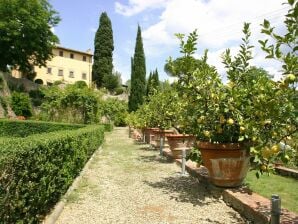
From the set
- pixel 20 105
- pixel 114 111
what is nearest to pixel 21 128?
pixel 20 105

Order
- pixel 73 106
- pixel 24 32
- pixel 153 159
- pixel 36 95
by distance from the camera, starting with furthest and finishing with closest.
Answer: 1. pixel 36 95
2. pixel 24 32
3. pixel 73 106
4. pixel 153 159

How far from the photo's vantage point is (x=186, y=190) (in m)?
6.70

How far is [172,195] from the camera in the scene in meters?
6.31

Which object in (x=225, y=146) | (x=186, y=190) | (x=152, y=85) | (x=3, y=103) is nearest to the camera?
(x=225, y=146)

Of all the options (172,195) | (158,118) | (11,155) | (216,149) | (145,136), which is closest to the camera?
(11,155)

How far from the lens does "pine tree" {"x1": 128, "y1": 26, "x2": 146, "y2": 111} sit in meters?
42.8

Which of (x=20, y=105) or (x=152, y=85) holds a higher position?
(x=152, y=85)

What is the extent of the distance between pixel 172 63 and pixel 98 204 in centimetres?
297

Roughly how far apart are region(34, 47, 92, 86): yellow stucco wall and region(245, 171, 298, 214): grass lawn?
2090 inches

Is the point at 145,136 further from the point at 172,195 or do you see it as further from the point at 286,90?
the point at 286,90

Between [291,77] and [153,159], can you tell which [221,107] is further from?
[153,159]

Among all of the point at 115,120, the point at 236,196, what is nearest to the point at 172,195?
the point at 236,196

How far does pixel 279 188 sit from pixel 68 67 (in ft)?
188

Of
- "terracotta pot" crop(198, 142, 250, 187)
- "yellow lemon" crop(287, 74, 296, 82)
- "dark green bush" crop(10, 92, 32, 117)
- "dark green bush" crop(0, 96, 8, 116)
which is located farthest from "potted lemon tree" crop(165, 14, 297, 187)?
"dark green bush" crop(10, 92, 32, 117)
